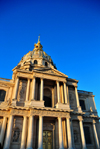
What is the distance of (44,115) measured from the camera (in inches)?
697

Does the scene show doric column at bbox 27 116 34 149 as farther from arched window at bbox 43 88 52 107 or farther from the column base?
arched window at bbox 43 88 52 107

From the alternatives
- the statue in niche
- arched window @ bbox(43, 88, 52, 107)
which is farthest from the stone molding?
arched window @ bbox(43, 88, 52, 107)

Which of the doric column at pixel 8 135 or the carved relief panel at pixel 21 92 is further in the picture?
the carved relief panel at pixel 21 92

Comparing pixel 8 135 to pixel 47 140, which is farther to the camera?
pixel 47 140

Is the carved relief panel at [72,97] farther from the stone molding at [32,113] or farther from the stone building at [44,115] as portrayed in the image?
the stone molding at [32,113]

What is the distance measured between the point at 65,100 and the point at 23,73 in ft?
29.5

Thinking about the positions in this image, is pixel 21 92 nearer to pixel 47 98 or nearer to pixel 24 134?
pixel 47 98

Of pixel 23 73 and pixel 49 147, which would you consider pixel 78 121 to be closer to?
pixel 49 147

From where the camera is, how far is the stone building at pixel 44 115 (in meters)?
16.7

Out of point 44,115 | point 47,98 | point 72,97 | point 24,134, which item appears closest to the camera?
point 24,134

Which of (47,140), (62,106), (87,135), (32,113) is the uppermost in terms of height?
(62,106)

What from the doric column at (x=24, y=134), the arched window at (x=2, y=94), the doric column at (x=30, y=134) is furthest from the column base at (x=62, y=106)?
the arched window at (x=2, y=94)

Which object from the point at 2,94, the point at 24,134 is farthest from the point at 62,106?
the point at 2,94

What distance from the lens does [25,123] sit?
17.2 m
